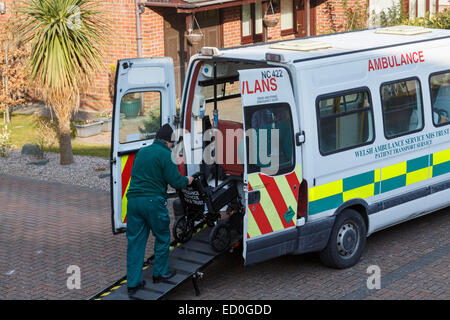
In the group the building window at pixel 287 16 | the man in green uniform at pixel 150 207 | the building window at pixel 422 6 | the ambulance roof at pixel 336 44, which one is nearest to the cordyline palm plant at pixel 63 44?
the ambulance roof at pixel 336 44

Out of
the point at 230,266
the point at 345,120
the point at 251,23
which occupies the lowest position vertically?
the point at 230,266

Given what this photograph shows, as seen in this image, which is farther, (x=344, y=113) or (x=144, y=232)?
(x=344, y=113)

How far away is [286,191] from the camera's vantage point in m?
7.39

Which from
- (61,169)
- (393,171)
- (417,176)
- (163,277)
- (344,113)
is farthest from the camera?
(61,169)

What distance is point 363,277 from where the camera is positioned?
7.82 metres

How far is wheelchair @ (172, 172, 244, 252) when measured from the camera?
7.59 meters

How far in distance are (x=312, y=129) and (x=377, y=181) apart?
1.26 metres

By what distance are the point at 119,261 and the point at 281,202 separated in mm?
2284

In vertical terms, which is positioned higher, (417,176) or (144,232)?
(417,176)

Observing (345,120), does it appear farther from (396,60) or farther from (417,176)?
(417,176)

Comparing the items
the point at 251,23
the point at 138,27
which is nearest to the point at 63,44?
the point at 138,27

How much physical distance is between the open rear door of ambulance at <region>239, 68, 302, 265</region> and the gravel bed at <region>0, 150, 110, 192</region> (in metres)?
5.04

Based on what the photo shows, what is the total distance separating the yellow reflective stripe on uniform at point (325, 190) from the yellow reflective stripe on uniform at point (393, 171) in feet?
2.36
